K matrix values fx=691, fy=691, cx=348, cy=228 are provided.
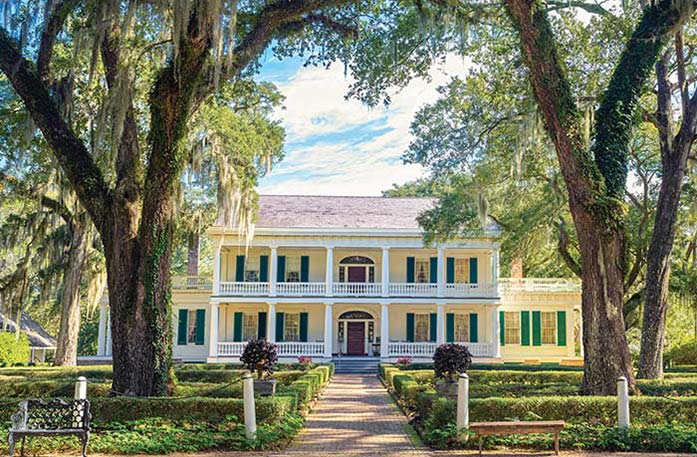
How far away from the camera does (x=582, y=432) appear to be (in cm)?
866

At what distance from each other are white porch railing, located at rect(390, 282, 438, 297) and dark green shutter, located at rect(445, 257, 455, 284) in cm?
92

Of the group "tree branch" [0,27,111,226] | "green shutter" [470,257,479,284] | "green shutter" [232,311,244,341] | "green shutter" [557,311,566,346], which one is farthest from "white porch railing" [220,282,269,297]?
"tree branch" [0,27,111,226]

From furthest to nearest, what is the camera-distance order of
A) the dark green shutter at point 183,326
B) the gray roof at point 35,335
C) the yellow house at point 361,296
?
the gray roof at point 35,335 < the dark green shutter at point 183,326 < the yellow house at point 361,296

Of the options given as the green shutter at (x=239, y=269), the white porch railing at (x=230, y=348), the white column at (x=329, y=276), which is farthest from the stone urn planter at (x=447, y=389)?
the green shutter at (x=239, y=269)

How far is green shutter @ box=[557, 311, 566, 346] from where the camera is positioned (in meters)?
28.7

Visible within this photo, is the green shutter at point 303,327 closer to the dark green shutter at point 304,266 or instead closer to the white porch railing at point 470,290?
the dark green shutter at point 304,266

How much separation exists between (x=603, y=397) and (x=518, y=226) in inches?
497

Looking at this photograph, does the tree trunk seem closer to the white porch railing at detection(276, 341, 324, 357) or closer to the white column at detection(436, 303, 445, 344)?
the white porch railing at detection(276, 341, 324, 357)

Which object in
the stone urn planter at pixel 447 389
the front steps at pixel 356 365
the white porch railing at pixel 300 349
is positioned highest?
the stone urn planter at pixel 447 389

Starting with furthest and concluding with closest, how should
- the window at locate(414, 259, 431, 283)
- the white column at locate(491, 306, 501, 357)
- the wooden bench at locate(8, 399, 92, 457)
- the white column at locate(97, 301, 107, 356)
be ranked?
the window at locate(414, 259, 431, 283)
the white column at locate(97, 301, 107, 356)
the white column at locate(491, 306, 501, 357)
the wooden bench at locate(8, 399, 92, 457)

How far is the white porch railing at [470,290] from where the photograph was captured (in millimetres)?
28016

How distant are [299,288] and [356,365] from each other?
4041mm

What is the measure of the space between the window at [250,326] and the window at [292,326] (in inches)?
49.9

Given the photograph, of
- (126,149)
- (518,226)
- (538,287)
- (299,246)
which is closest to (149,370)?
(126,149)
